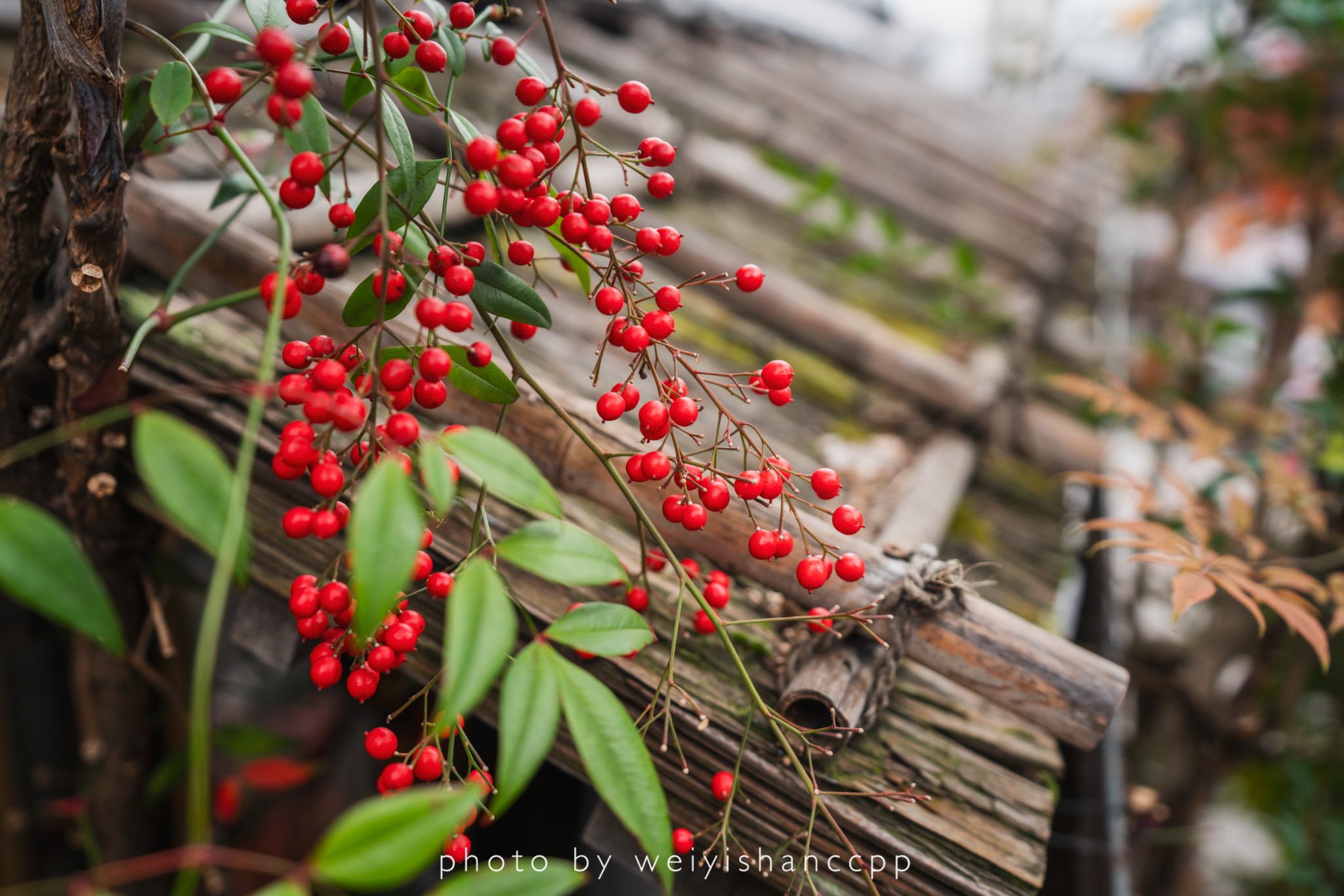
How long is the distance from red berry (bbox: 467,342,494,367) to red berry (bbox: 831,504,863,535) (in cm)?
36

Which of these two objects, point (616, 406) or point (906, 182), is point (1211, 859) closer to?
point (906, 182)

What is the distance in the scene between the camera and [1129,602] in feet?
7.38

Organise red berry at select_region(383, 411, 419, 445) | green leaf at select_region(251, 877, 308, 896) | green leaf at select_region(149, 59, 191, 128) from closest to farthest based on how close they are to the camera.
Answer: green leaf at select_region(251, 877, 308, 896), red berry at select_region(383, 411, 419, 445), green leaf at select_region(149, 59, 191, 128)

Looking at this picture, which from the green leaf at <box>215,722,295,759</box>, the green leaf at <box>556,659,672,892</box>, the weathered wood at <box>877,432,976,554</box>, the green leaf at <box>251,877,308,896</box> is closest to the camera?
the green leaf at <box>251,877,308,896</box>

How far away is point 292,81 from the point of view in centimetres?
57

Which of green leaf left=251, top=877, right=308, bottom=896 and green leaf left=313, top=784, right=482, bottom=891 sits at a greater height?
green leaf left=313, top=784, right=482, bottom=891

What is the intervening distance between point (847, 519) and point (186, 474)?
563 mm

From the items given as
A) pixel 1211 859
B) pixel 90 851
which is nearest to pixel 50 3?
pixel 90 851

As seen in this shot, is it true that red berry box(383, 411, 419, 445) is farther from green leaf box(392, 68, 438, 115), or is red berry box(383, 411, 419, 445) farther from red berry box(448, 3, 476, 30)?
red berry box(448, 3, 476, 30)

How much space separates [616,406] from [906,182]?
267cm

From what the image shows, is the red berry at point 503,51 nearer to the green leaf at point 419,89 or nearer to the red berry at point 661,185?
the green leaf at point 419,89

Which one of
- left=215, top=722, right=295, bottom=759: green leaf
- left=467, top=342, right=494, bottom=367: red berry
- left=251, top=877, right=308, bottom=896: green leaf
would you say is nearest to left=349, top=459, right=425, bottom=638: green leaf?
left=251, top=877, right=308, bottom=896: green leaf

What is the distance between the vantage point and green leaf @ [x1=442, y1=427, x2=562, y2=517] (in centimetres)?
52

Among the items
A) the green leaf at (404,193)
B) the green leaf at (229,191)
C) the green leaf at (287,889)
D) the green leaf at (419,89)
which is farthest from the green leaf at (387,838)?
the green leaf at (229,191)
